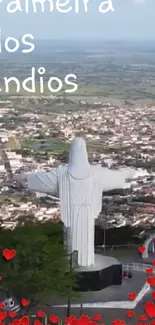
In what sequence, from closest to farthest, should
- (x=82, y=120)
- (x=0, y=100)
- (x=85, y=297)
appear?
(x=85, y=297) < (x=0, y=100) < (x=82, y=120)

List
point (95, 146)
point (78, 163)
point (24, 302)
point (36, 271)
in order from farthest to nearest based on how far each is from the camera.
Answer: point (95, 146), point (78, 163), point (36, 271), point (24, 302)

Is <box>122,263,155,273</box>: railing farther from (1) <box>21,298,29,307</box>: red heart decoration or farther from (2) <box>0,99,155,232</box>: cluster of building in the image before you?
(1) <box>21,298,29,307</box>: red heart decoration

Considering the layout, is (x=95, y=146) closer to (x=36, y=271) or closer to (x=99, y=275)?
(x=99, y=275)

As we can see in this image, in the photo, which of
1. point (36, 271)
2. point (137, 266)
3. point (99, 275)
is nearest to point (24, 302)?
point (36, 271)

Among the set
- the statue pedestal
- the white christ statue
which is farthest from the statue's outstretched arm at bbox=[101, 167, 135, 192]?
the statue pedestal

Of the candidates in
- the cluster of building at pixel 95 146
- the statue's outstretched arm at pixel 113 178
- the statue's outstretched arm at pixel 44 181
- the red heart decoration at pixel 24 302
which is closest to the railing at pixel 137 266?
the statue's outstretched arm at pixel 113 178

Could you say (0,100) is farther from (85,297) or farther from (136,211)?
(85,297)

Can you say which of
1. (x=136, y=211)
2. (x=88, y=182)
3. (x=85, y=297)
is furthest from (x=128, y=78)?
(x=85, y=297)

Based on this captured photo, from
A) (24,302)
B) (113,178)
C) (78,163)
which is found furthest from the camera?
(113,178)

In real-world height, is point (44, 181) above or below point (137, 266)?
above
